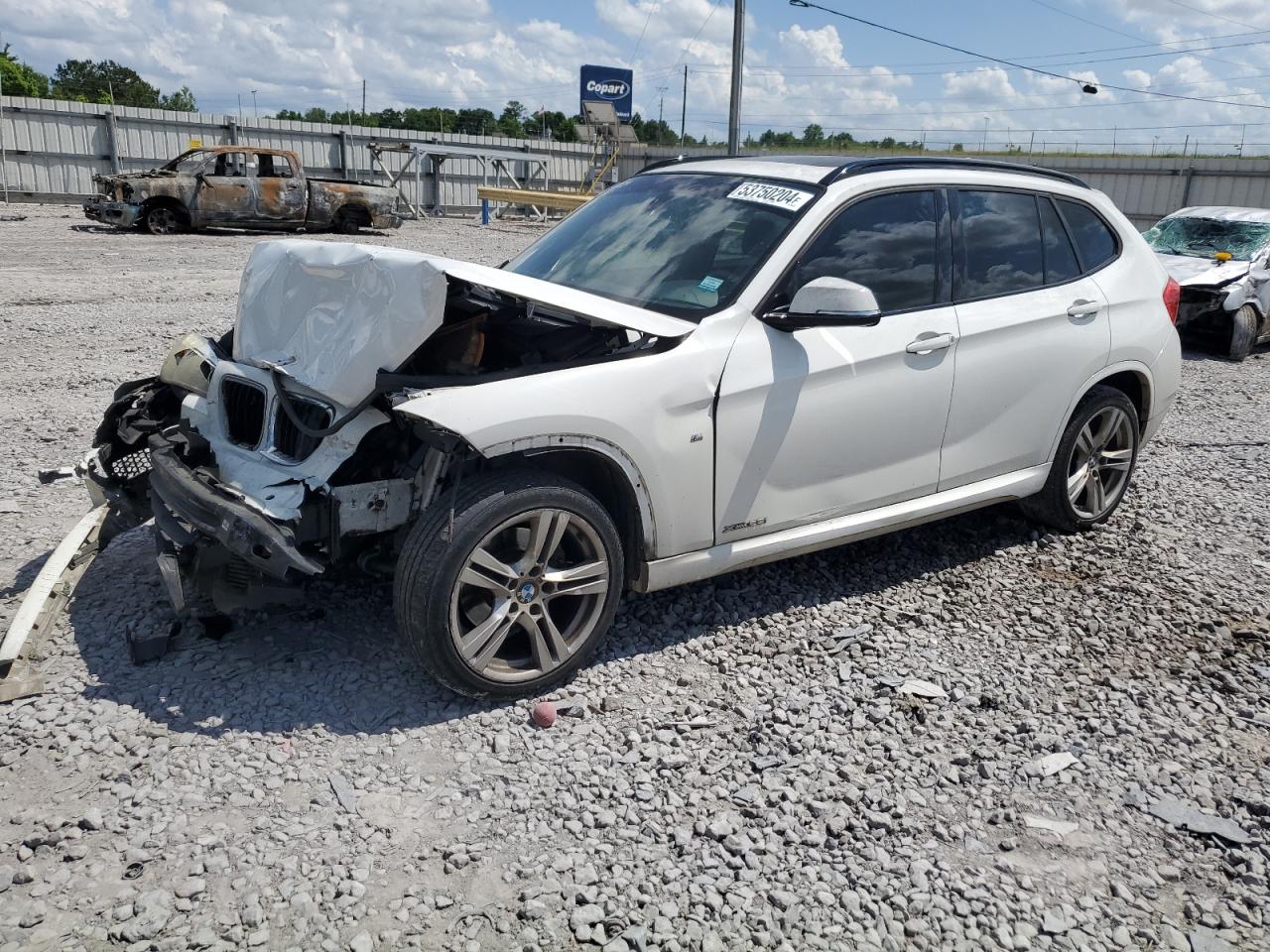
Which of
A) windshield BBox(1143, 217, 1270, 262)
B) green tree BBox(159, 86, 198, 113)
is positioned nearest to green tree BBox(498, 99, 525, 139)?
green tree BBox(159, 86, 198, 113)

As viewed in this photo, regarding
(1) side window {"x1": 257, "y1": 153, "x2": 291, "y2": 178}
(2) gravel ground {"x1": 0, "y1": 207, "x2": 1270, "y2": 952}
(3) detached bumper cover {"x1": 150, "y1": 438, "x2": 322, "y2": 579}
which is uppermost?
(1) side window {"x1": 257, "y1": 153, "x2": 291, "y2": 178}

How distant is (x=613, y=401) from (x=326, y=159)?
107 feet

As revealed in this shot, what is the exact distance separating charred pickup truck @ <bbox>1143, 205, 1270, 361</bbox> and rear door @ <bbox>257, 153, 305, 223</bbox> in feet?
53.3

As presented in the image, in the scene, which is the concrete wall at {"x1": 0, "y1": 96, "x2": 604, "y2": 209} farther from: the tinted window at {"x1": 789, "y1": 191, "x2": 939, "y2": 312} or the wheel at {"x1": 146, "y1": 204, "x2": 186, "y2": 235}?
the tinted window at {"x1": 789, "y1": 191, "x2": 939, "y2": 312}

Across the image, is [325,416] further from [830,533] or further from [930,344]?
[930,344]

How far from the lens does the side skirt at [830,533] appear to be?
397cm

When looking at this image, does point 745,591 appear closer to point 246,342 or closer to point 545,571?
point 545,571

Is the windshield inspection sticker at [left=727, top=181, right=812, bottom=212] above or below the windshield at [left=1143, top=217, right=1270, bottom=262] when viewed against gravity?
above

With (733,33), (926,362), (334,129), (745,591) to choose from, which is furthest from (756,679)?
A: (334,129)

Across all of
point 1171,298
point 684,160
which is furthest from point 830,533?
point 1171,298

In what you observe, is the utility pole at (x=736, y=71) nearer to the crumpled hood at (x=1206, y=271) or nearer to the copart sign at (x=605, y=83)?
the crumpled hood at (x=1206, y=271)

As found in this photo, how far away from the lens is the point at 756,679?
13.0 feet

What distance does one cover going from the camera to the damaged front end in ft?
11.5

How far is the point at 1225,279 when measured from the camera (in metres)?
11.8
